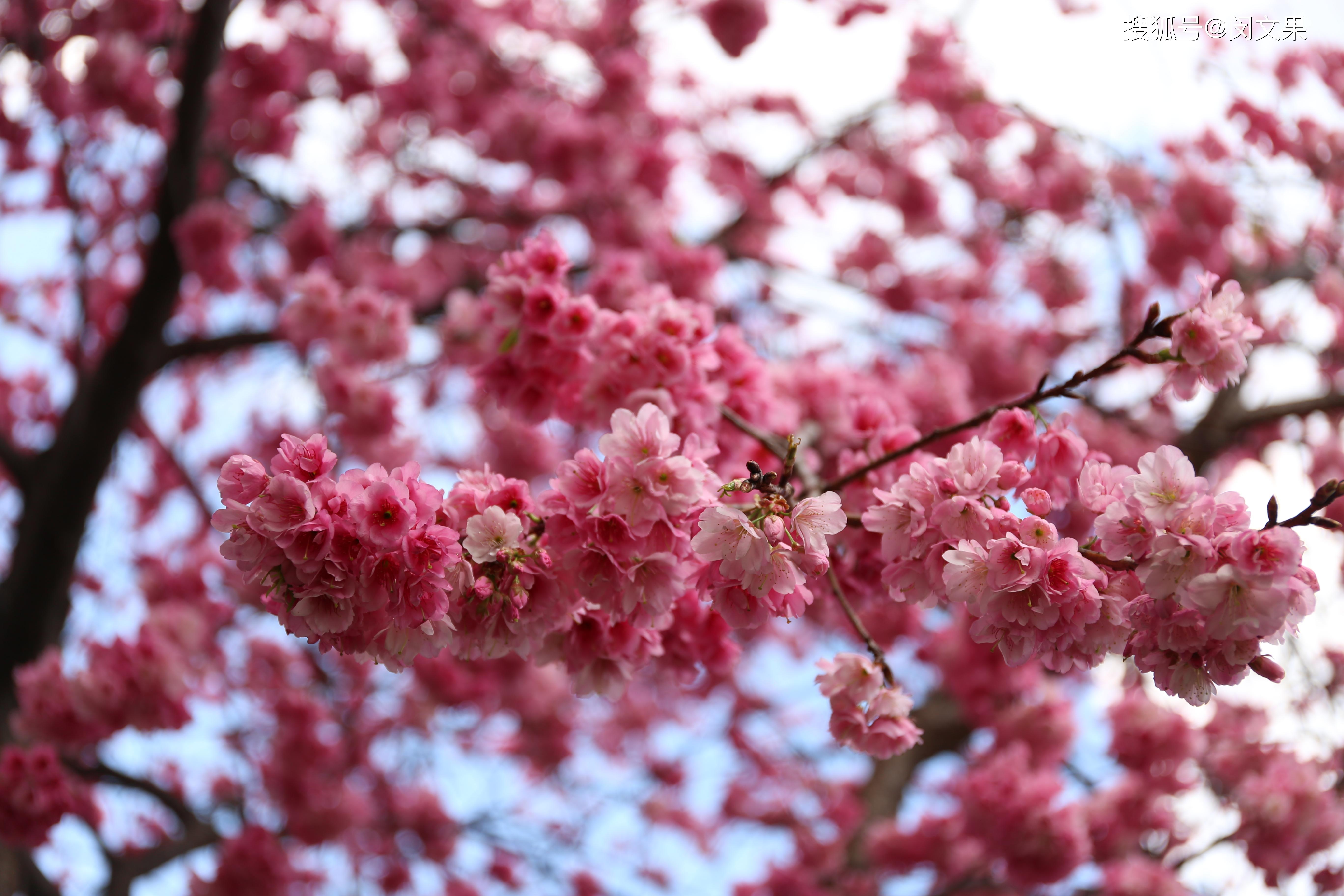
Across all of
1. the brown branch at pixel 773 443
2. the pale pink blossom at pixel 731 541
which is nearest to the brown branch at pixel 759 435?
the brown branch at pixel 773 443

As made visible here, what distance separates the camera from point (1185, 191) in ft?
17.9

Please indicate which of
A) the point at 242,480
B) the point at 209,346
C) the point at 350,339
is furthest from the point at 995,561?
the point at 209,346

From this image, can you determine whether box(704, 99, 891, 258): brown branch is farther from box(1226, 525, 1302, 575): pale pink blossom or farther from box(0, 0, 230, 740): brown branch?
box(1226, 525, 1302, 575): pale pink blossom

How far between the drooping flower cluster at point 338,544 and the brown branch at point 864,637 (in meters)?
0.71

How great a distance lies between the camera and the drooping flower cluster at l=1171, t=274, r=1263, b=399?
5.44 ft

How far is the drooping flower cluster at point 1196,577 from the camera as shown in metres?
1.29

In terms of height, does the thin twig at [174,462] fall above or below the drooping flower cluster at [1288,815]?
above

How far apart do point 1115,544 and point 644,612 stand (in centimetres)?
78

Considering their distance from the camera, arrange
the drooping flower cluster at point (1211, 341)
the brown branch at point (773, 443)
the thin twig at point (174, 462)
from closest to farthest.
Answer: the drooping flower cluster at point (1211, 341), the brown branch at point (773, 443), the thin twig at point (174, 462)

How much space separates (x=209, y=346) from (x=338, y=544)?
3731mm

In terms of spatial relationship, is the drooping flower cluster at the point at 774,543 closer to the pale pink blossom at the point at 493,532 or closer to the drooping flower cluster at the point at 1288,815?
the pale pink blossom at the point at 493,532

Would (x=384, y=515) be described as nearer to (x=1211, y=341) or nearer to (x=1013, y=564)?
(x=1013, y=564)

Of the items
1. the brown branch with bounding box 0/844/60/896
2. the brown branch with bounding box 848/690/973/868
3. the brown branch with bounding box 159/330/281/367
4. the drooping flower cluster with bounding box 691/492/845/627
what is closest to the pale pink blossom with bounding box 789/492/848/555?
the drooping flower cluster with bounding box 691/492/845/627

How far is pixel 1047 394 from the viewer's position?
171 cm
